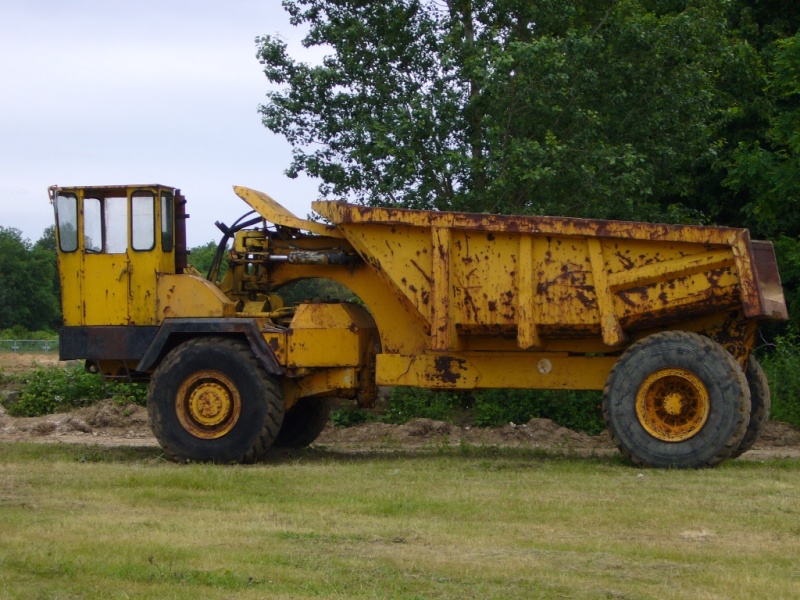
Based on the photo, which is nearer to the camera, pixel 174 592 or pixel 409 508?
pixel 174 592

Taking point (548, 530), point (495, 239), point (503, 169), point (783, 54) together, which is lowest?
point (548, 530)

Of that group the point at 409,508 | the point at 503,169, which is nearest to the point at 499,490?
the point at 409,508

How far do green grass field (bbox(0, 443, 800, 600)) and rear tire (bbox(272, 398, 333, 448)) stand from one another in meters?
2.09

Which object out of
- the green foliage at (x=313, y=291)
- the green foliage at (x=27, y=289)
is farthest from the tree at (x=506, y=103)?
the green foliage at (x=27, y=289)

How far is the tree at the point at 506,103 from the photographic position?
17.1 metres

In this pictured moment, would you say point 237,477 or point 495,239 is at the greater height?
point 495,239

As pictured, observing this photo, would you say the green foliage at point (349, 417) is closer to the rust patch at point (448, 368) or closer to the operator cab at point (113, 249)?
the operator cab at point (113, 249)

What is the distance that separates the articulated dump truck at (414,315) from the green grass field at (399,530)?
635 mm

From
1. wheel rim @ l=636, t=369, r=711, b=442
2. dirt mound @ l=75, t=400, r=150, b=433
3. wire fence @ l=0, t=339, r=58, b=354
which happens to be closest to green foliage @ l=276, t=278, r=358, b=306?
dirt mound @ l=75, t=400, r=150, b=433

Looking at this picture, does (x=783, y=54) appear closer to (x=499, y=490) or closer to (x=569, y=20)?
(x=569, y=20)

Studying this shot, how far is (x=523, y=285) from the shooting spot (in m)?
12.1

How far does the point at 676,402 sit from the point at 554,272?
67.1 inches

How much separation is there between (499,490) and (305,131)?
9.63 meters

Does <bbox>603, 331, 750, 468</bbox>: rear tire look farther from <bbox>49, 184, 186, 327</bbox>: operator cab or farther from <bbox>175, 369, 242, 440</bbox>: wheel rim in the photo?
<bbox>49, 184, 186, 327</bbox>: operator cab
